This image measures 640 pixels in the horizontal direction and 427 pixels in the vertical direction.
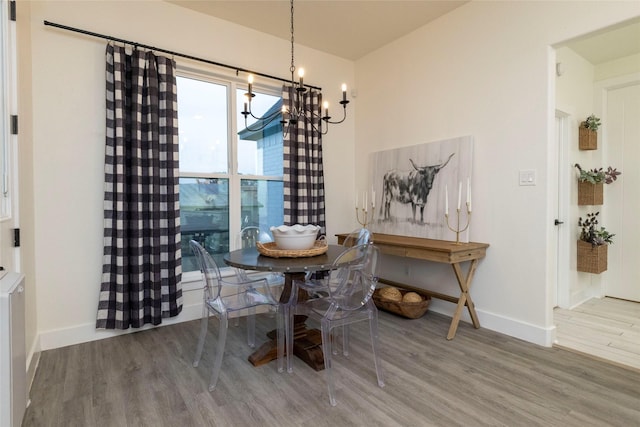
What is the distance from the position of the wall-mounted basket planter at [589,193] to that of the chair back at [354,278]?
280 cm

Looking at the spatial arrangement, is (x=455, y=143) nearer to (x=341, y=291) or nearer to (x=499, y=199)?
(x=499, y=199)

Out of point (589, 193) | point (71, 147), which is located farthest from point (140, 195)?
point (589, 193)

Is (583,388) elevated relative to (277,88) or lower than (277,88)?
lower

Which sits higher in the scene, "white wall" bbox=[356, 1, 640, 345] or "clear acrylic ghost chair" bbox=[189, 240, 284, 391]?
"white wall" bbox=[356, 1, 640, 345]

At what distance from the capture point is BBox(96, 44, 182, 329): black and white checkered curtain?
8.80ft

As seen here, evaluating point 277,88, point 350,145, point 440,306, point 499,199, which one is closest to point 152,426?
point 440,306

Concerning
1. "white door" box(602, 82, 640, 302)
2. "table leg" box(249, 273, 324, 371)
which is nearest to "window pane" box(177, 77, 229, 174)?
"table leg" box(249, 273, 324, 371)

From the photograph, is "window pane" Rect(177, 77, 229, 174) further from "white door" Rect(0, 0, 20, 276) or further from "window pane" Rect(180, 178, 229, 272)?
"white door" Rect(0, 0, 20, 276)

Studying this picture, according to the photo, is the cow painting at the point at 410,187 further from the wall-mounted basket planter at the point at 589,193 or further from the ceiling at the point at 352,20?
the wall-mounted basket planter at the point at 589,193

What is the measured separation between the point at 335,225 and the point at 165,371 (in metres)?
2.49

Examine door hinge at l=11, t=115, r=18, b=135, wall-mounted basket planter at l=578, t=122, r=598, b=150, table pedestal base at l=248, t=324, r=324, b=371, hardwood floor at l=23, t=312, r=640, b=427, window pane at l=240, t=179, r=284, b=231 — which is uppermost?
wall-mounted basket planter at l=578, t=122, r=598, b=150

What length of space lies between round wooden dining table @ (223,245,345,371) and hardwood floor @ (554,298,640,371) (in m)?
1.89

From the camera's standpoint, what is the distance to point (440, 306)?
339 centimetres

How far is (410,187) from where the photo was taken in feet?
11.6
